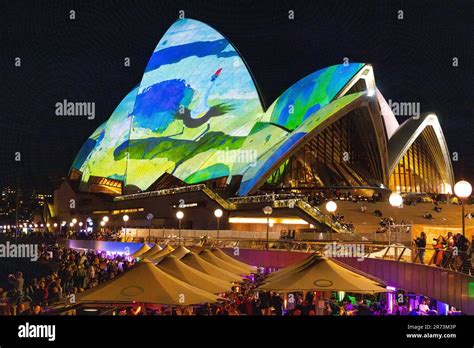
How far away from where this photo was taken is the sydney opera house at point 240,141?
4253cm

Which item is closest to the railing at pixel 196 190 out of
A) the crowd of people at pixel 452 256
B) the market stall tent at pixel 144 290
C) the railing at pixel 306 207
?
the railing at pixel 306 207

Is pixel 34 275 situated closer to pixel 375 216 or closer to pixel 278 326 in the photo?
pixel 375 216

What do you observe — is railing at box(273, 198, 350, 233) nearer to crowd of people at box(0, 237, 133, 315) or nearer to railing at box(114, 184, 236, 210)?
railing at box(114, 184, 236, 210)

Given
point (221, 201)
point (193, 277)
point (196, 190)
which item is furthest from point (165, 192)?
point (193, 277)

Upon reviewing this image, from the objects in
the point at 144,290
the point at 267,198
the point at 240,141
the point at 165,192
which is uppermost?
the point at 240,141

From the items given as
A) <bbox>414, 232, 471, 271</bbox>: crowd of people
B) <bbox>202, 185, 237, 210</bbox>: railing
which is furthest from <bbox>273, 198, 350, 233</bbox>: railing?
<bbox>414, 232, 471, 271</bbox>: crowd of people

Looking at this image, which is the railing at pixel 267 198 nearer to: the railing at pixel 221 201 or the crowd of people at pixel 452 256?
the railing at pixel 221 201

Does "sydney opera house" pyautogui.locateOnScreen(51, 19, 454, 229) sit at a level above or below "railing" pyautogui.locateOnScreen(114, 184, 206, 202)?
above

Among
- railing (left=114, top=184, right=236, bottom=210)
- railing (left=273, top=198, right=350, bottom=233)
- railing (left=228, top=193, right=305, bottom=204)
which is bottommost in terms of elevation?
railing (left=273, top=198, right=350, bottom=233)

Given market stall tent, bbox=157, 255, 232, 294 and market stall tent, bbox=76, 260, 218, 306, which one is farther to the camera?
market stall tent, bbox=157, 255, 232, 294

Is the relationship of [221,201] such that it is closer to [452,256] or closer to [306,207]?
[306,207]

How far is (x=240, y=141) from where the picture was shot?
49.4m

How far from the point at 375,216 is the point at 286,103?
14.6 metres

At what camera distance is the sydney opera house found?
42.5 meters
